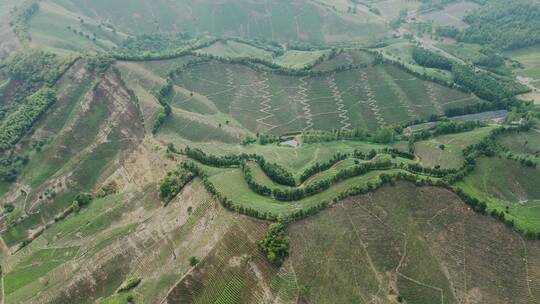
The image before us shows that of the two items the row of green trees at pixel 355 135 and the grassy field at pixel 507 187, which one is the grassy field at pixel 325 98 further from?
the grassy field at pixel 507 187

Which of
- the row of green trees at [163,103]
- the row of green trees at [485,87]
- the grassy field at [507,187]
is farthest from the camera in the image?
the row of green trees at [485,87]

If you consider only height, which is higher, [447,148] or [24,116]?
[24,116]

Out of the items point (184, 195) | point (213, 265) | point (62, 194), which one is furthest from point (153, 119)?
point (213, 265)

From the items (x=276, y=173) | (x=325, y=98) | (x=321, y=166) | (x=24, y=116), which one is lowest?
(x=276, y=173)


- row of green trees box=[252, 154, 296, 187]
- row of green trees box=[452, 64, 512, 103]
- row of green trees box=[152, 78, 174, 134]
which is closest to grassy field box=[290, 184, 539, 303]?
row of green trees box=[252, 154, 296, 187]

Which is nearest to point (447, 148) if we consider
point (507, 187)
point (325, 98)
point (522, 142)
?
point (507, 187)

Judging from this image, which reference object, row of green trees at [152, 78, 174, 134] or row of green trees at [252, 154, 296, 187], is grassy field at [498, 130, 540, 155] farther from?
row of green trees at [152, 78, 174, 134]

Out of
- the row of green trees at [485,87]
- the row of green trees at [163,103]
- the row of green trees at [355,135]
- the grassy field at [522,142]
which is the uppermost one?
the row of green trees at [485,87]

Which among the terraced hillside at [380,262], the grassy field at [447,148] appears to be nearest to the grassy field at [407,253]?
the terraced hillside at [380,262]

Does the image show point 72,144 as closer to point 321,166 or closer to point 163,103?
point 163,103
